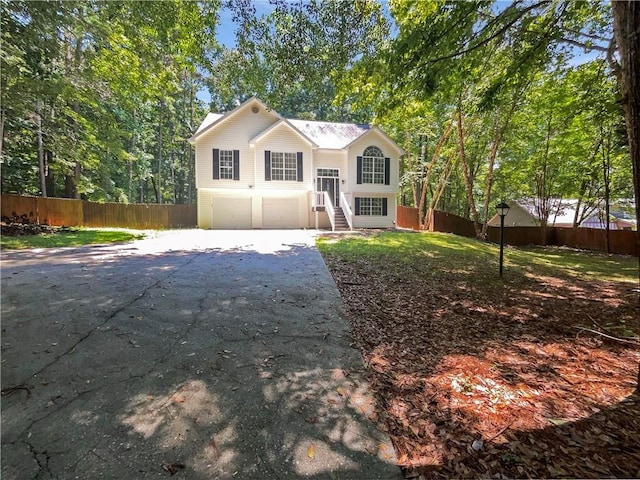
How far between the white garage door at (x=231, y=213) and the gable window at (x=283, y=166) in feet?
7.17

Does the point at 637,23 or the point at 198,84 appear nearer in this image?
the point at 637,23

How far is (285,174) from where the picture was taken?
17.9 m

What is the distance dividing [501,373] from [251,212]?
1675 centimetres

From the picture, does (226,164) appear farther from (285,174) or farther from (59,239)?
(59,239)

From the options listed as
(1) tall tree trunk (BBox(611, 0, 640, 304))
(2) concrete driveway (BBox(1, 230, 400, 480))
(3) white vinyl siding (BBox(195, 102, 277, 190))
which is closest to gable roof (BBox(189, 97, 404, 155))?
Result: (3) white vinyl siding (BBox(195, 102, 277, 190))

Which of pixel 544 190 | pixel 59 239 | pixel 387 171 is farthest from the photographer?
pixel 387 171

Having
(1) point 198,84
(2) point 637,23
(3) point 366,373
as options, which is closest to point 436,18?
(2) point 637,23

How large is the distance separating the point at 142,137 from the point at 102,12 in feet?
56.7

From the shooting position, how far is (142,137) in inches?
945

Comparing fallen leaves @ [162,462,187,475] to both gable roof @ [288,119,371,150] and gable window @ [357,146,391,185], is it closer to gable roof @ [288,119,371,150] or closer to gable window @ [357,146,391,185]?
gable window @ [357,146,391,185]

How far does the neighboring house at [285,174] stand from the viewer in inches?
677

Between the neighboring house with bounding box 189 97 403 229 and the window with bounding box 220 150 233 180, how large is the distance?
55 mm

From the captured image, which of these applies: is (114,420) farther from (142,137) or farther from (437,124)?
(142,137)

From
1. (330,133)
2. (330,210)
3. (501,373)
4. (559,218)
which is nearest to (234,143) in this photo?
(330,133)
